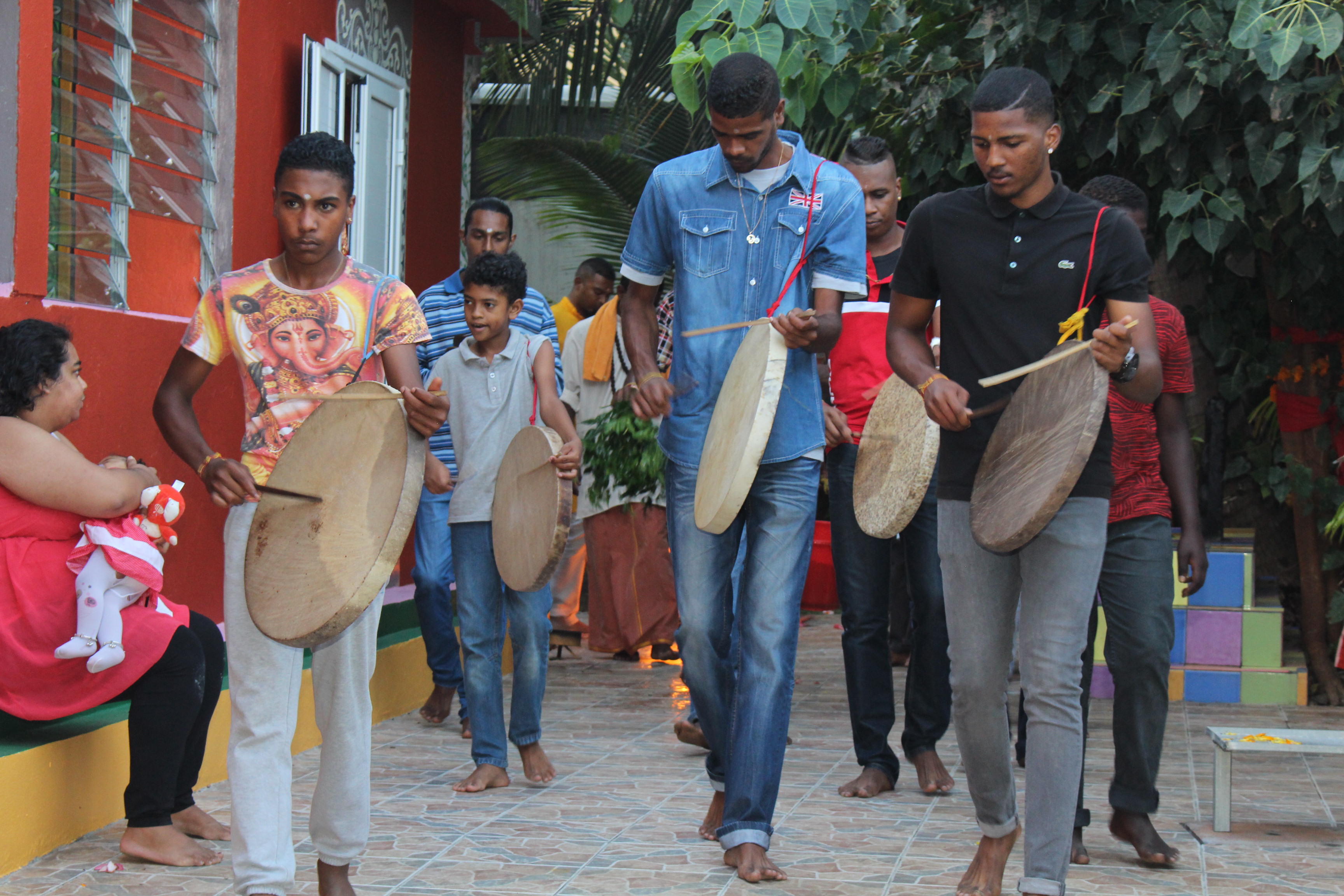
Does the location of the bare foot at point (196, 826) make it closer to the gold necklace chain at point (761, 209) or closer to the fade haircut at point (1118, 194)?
the gold necklace chain at point (761, 209)

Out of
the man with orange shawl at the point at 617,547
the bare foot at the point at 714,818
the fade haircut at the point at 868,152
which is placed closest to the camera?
the bare foot at the point at 714,818

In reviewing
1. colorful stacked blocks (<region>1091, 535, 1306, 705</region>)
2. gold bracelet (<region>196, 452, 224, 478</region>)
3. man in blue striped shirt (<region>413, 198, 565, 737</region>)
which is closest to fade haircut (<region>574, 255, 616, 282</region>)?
man in blue striped shirt (<region>413, 198, 565, 737</region>)

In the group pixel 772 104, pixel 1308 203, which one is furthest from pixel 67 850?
pixel 1308 203

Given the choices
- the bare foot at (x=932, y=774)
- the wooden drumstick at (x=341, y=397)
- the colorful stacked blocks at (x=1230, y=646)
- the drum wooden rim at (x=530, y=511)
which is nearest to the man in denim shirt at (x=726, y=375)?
the drum wooden rim at (x=530, y=511)

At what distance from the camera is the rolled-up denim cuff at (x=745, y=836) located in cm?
412

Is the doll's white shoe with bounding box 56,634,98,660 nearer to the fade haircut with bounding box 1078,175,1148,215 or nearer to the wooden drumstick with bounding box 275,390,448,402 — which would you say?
the wooden drumstick with bounding box 275,390,448,402

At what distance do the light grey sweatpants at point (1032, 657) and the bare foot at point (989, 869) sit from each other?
8cm

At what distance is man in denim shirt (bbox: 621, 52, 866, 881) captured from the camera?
412 centimetres

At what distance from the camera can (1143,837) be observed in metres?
4.39

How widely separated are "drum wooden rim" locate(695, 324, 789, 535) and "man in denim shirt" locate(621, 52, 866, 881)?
120 millimetres

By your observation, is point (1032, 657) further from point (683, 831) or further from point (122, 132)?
point (122, 132)

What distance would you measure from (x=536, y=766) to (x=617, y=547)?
3.14 m

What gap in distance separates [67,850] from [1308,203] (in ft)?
18.3

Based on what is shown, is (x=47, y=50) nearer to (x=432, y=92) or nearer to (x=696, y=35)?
(x=696, y=35)
